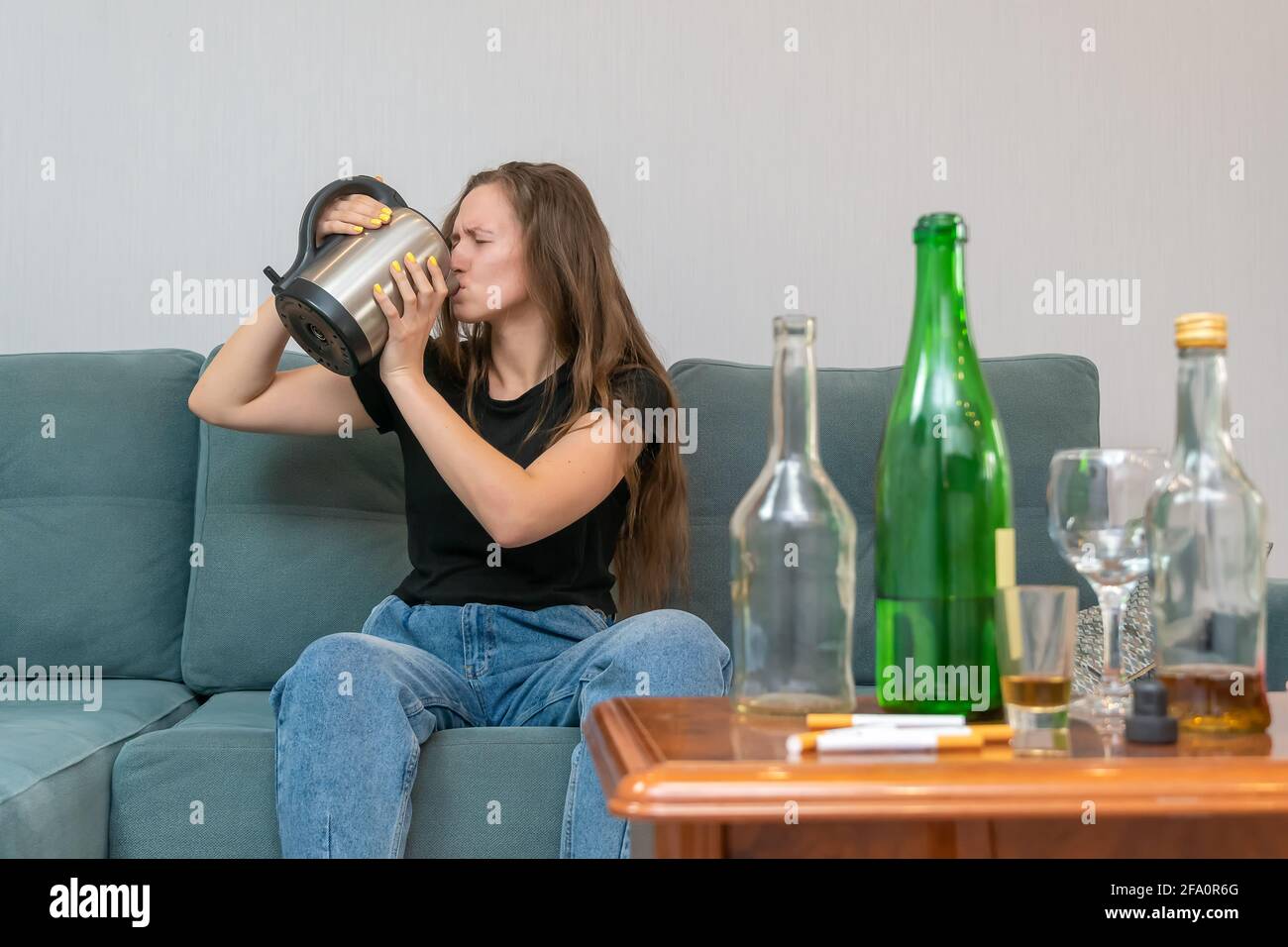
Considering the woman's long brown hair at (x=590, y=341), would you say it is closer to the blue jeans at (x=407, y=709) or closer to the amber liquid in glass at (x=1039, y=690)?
the blue jeans at (x=407, y=709)

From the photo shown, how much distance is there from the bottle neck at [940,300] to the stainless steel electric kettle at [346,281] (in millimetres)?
779

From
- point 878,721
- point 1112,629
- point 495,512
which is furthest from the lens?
point 495,512

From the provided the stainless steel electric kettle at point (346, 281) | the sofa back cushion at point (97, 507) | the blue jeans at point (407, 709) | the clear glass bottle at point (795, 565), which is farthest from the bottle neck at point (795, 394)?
the sofa back cushion at point (97, 507)

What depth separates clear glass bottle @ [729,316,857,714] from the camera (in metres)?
0.73

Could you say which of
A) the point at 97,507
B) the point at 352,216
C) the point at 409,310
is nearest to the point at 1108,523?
the point at 409,310

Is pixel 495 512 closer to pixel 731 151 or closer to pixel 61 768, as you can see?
pixel 61 768

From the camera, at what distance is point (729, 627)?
1.75 meters

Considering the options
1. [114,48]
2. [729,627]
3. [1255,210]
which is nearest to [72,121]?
[114,48]

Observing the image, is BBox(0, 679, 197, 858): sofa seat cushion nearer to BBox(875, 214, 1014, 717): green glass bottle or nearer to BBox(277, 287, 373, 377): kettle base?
BBox(277, 287, 373, 377): kettle base

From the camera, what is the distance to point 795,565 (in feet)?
2.38

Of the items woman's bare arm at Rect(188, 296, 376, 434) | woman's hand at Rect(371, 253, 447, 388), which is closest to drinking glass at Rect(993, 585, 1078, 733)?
woman's hand at Rect(371, 253, 447, 388)

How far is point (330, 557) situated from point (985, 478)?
1203mm

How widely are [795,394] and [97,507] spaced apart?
1.36m

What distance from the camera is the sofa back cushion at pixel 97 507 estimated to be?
176cm
